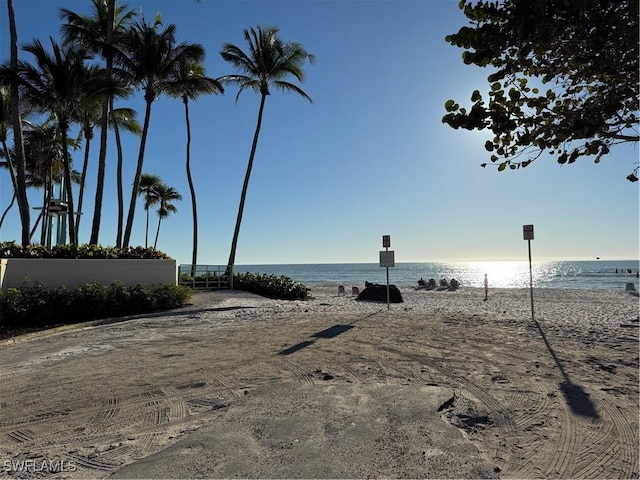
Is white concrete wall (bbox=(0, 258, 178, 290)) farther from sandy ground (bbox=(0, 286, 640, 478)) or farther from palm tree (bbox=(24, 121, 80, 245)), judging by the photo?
palm tree (bbox=(24, 121, 80, 245))

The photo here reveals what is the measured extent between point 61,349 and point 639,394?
9490 millimetres

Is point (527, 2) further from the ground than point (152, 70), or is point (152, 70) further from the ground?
point (152, 70)

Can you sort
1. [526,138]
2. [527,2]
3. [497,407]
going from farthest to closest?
1. [497,407]
2. [526,138]
3. [527,2]

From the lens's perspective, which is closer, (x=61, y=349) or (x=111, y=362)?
(x=111, y=362)

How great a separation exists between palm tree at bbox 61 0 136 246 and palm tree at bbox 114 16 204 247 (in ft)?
2.50

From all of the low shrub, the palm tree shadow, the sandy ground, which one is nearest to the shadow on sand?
the sandy ground

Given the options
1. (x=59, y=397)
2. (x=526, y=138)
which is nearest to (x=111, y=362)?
(x=59, y=397)

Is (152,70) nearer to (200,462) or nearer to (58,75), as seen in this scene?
(58,75)

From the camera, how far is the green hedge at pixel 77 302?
10062 mm

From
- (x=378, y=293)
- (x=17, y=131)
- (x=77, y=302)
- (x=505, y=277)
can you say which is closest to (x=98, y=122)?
(x=17, y=131)

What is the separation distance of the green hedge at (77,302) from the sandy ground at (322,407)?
183 centimetres

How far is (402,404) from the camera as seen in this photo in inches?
176

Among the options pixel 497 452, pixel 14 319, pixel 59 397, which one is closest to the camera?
pixel 497 452

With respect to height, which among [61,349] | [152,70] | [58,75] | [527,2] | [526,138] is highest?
[152,70]
